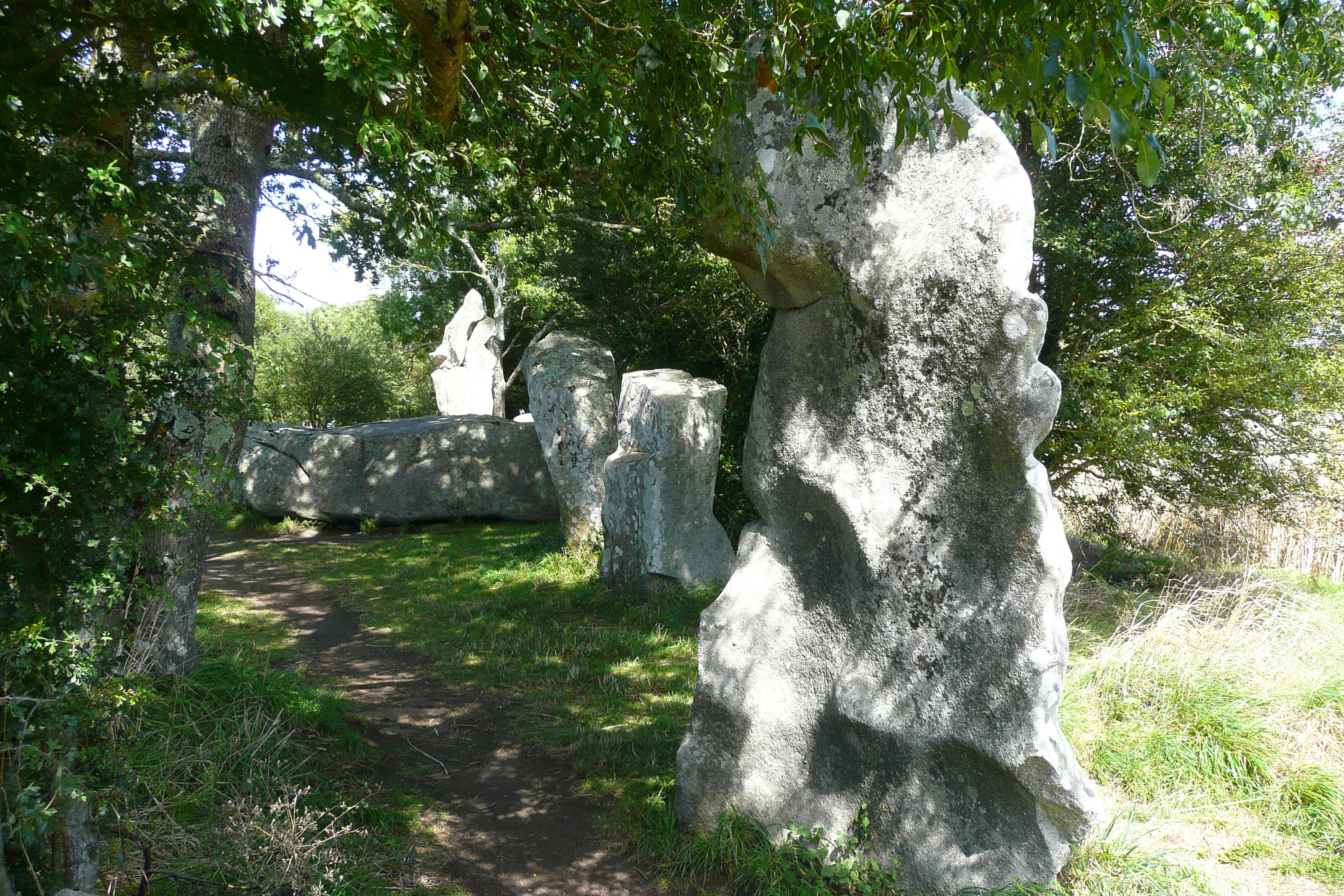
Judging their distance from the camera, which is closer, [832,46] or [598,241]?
[832,46]

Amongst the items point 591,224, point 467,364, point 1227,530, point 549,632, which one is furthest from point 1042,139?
point 467,364

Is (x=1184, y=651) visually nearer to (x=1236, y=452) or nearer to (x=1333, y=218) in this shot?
(x=1236, y=452)

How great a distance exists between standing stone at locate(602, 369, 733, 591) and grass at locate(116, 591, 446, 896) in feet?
11.6

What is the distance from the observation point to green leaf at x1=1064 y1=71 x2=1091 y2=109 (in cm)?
207

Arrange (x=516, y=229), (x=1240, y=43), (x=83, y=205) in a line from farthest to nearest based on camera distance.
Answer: (x=516, y=229) → (x=1240, y=43) → (x=83, y=205)

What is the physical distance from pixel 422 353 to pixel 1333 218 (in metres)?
26.2

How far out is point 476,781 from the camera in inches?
191

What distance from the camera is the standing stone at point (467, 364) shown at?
21734 millimetres

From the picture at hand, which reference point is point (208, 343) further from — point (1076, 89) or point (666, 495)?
point (666, 495)

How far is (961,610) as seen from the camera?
3.56 metres

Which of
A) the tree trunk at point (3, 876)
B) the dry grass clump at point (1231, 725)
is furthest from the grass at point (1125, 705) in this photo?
the tree trunk at point (3, 876)

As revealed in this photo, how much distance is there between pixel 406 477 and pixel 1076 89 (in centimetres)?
1251

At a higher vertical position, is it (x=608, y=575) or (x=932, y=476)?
(x=932, y=476)

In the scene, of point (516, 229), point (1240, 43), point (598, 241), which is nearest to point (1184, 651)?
point (1240, 43)
